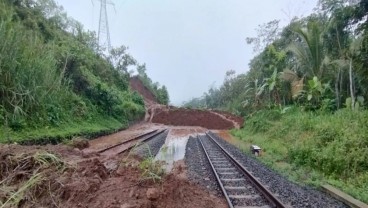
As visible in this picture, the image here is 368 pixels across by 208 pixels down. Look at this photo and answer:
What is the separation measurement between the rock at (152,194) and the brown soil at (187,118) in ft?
117

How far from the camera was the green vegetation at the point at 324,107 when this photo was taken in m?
10.1

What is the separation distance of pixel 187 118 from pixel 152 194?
3962cm

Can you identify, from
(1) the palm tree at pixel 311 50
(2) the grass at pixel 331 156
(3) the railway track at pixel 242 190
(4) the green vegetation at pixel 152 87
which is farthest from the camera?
(4) the green vegetation at pixel 152 87

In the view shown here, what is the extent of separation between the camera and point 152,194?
6492mm

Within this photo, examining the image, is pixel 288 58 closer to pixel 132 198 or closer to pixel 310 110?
pixel 310 110

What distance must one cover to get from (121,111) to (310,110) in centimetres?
1972

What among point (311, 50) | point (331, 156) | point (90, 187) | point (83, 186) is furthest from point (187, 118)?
point (83, 186)

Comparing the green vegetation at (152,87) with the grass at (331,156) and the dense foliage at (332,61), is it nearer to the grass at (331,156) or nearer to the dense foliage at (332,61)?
the dense foliage at (332,61)

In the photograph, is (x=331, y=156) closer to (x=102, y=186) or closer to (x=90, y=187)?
(x=102, y=186)

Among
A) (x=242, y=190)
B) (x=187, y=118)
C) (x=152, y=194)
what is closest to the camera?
(x=152, y=194)

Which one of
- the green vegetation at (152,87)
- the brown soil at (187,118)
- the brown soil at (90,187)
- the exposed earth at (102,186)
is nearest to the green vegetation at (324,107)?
the exposed earth at (102,186)

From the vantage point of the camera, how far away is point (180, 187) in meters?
7.61

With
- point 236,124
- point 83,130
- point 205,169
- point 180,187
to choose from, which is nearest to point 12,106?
point 83,130

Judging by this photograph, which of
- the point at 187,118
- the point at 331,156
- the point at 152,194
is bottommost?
the point at 152,194
